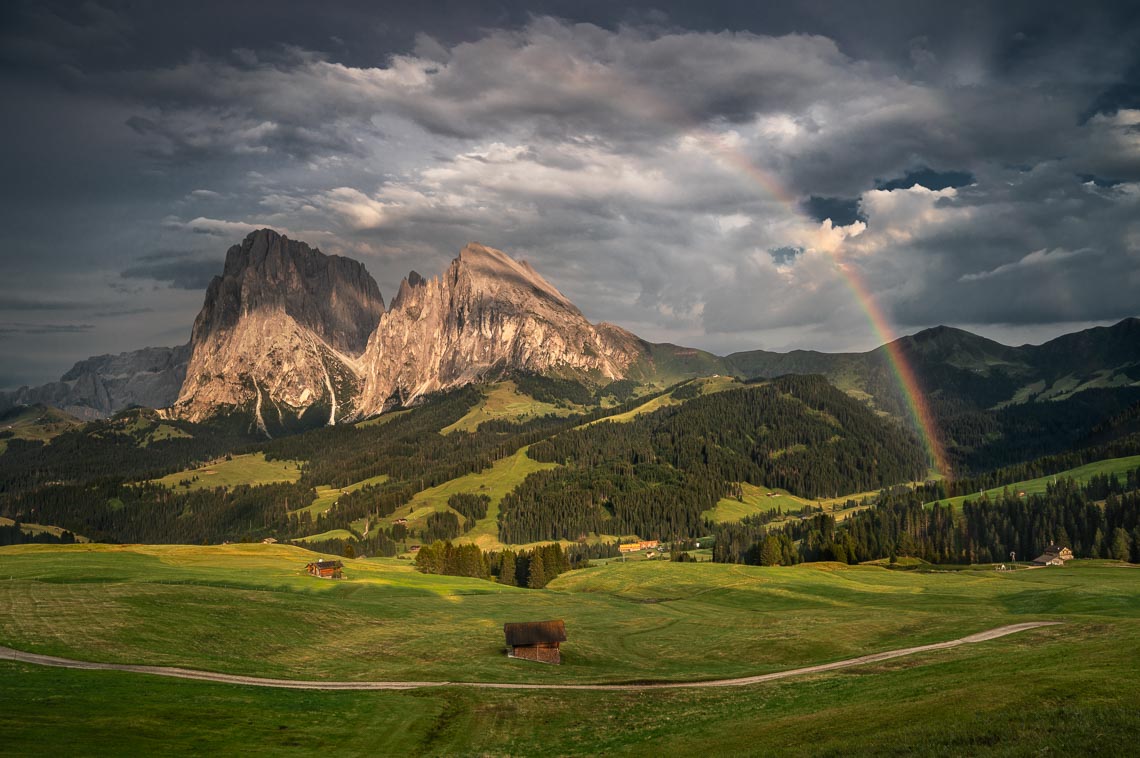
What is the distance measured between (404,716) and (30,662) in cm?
2784

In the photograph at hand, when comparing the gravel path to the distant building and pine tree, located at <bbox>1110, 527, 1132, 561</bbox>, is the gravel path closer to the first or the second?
the distant building

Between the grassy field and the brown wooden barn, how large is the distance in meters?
2.51

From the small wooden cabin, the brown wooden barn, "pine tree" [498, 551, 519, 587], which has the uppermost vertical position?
the brown wooden barn

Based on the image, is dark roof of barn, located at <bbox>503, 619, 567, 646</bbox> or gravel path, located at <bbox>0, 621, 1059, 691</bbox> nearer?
gravel path, located at <bbox>0, 621, 1059, 691</bbox>

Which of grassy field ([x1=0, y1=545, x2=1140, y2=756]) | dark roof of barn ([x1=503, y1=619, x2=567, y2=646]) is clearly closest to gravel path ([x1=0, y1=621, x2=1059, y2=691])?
grassy field ([x1=0, y1=545, x2=1140, y2=756])

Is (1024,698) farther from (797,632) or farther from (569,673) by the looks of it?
(797,632)

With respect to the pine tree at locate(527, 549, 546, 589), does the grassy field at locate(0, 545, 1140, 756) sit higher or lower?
higher

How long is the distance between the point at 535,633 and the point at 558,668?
4.43 meters

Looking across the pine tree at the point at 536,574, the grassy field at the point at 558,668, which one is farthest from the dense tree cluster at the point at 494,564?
the grassy field at the point at 558,668

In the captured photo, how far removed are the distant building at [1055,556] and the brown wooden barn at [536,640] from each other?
157112 mm

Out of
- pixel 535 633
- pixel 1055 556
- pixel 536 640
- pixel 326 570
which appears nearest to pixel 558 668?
pixel 536 640

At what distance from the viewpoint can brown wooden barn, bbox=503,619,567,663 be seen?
7325cm

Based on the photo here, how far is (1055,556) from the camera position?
177125mm

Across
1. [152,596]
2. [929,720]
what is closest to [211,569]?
[152,596]
